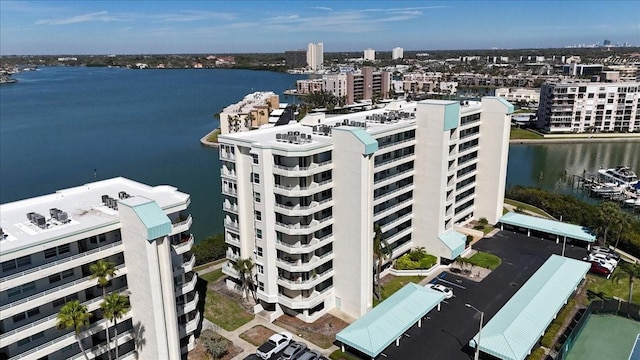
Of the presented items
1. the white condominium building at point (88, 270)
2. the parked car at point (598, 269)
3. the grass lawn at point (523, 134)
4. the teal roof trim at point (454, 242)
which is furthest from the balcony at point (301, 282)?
the grass lawn at point (523, 134)

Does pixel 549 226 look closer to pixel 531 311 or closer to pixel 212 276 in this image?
pixel 531 311

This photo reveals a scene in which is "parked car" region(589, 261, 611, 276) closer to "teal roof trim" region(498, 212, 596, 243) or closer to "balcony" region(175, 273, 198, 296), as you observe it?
"teal roof trim" region(498, 212, 596, 243)

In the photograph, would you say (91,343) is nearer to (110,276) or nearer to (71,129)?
(110,276)

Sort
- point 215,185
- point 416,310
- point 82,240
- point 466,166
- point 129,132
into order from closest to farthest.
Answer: point 82,240, point 416,310, point 466,166, point 215,185, point 129,132

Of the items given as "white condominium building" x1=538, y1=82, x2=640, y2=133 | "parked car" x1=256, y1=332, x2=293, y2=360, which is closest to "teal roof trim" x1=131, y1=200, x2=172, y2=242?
"parked car" x1=256, y1=332, x2=293, y2=360

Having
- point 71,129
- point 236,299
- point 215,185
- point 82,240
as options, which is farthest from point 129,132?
point 82,240

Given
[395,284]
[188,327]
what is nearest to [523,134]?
[395,284]
